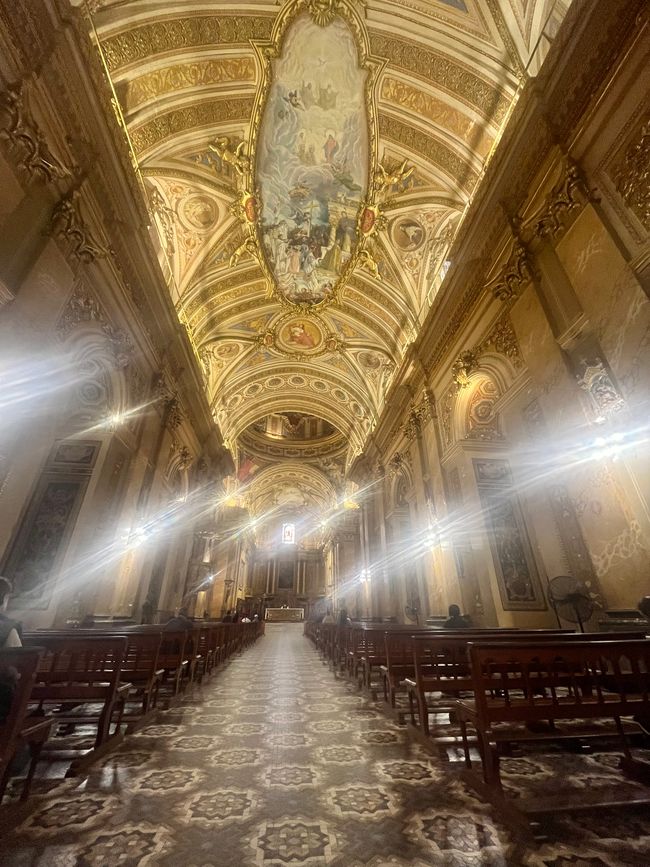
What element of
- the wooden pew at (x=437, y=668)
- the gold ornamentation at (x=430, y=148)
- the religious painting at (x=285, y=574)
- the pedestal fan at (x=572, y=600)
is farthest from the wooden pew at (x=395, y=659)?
the religious painting at (x=285, y=574)

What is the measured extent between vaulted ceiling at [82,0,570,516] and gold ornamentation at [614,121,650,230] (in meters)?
3.21

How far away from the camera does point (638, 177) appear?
13.6 feet

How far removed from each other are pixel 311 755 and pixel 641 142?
722cm

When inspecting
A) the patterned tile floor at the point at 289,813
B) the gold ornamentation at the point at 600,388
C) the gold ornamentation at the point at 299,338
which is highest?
the gold ornamentation at the point at 299,338

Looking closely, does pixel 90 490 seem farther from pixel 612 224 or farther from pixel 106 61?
pixel 612 224

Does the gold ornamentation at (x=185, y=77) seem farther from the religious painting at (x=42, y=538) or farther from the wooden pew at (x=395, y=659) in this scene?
the wooden pew at (x=395, y=659)

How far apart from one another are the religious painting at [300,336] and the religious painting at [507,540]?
8.89 meters

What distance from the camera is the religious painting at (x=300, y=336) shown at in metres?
14.2

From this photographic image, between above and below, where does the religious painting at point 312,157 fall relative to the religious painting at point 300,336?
below

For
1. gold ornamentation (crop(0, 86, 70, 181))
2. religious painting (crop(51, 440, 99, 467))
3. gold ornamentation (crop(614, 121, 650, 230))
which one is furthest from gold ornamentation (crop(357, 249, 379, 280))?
religious painting (crop(51, 440, 99, 467))

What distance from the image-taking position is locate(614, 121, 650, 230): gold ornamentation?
4.04 m

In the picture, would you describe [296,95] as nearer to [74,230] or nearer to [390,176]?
[390,176]

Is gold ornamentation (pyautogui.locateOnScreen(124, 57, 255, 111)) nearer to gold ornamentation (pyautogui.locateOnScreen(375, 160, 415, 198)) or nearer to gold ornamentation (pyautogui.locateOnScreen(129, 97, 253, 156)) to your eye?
gold ornamentation (pyautogui.locateOnScreen(129, 97, 253, 156))

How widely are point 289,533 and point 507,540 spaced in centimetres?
3031
